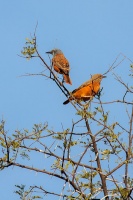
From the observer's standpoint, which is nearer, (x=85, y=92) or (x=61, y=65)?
(x=85, y=92)

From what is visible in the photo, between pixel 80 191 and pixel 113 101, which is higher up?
pixel 113 101

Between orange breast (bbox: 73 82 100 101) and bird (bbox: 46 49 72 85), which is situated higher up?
bird (bbox: 46 49 72 85)

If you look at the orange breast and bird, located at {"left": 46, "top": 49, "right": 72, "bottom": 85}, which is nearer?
the orange breast

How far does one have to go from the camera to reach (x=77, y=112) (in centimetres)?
429

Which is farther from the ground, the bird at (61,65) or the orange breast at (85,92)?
the bird at (61,65)

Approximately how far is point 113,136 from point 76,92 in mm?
1893

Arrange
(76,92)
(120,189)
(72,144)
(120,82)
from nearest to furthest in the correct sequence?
(120,189) < (72,144) < (120,82) < (76,92)

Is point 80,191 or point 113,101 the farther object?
point 113,101

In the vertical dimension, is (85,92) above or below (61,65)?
below

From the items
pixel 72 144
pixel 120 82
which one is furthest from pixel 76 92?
pixel 72 144

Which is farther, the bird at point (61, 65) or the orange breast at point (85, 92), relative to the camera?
the bird at point (61, 65)

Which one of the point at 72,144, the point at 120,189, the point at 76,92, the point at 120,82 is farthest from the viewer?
the point at 76,92

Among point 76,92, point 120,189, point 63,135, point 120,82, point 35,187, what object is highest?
point 76,92

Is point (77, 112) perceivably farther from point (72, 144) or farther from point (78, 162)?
point (78, 162)
